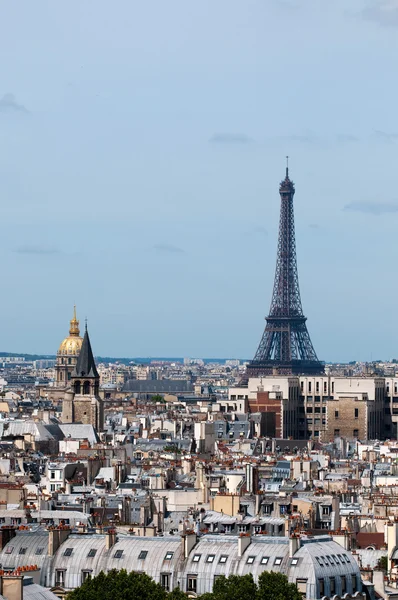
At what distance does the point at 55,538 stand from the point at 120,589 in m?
6.09

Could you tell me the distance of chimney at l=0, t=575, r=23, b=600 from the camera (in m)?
40.4

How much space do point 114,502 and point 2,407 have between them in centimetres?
9712

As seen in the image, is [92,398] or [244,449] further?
[92,398]

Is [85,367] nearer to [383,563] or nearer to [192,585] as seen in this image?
[383,563]

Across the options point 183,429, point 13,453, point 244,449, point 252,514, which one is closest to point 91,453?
point 13,453

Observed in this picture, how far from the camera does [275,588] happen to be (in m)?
47.0

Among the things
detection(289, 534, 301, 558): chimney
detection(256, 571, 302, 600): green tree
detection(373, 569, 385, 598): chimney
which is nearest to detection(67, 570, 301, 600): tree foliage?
detection(256, 571, 302, 600): green tree

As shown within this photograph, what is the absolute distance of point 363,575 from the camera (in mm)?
52531

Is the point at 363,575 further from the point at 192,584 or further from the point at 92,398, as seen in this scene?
the point at 92,398

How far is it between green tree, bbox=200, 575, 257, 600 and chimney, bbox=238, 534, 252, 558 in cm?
286

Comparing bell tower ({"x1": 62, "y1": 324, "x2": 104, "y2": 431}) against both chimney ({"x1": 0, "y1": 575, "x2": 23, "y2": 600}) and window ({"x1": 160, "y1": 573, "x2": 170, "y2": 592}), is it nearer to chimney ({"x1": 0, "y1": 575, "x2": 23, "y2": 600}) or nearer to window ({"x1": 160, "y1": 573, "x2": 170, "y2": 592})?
window ({"x1": 160, "y1": 573, "x2": 170, "y2": 592})

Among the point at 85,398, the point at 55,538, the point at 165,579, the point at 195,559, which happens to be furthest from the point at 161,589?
the point at 85,398

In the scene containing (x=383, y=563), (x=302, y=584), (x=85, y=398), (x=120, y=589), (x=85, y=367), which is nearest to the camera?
(x=120, y=589)

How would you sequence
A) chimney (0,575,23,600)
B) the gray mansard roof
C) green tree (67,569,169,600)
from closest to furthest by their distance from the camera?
chimney (0,575,23,600) < green tree (67,569,169,600) < the gray mansard roof
